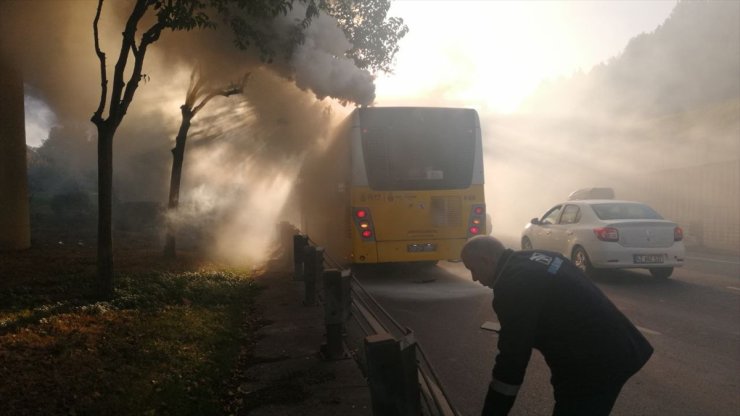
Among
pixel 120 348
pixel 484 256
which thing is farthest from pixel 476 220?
pixel 484 256

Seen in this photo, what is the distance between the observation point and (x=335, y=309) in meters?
5.19

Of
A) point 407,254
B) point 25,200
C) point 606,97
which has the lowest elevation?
point 407,254

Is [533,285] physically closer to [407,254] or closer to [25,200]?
[407,254]

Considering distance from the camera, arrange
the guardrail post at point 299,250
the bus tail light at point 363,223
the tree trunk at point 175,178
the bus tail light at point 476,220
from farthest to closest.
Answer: the tree trunk at point 175,178, the bus tail light at point 476,220, the bus tail light at point 363,223, the guardrail post at point 299,250

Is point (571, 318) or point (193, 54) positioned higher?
point (193, 54)

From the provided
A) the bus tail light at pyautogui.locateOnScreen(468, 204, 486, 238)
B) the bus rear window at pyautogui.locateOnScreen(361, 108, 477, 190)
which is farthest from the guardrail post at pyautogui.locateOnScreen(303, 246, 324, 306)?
the bus tail light at pyautogui.locateOnScreen(468, 204, 486, 238)

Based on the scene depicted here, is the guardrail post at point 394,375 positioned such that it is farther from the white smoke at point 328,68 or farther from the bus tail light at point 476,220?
the white smoke at point 328,68

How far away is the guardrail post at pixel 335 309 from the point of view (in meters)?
5.19

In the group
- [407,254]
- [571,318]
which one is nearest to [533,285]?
[571,318]

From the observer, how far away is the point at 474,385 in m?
4.66

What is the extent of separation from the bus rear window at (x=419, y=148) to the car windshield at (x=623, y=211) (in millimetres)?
2717

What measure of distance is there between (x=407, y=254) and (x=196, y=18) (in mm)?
5002

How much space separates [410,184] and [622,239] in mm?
3787

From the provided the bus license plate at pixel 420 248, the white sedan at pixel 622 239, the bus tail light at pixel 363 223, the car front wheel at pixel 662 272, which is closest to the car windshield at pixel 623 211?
the white sedan at pixel 622 239
